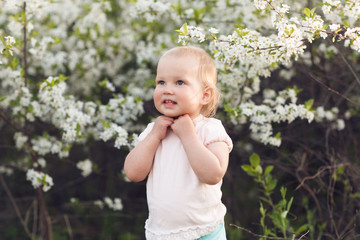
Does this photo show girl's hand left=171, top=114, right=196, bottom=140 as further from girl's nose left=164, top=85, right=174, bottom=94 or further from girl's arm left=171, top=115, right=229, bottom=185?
girl's nose left=164, top=85, right=174, bottom=94

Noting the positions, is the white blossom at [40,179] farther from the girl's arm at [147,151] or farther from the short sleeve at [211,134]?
the short sleeve at [211,134]

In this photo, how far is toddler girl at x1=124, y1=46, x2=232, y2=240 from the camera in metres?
1.97

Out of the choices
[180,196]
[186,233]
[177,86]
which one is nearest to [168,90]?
[177,86]

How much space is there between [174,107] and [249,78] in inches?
54.6

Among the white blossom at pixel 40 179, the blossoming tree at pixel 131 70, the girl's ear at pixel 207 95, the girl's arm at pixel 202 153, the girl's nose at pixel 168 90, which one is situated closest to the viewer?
the girl's arm at pixel 202 153

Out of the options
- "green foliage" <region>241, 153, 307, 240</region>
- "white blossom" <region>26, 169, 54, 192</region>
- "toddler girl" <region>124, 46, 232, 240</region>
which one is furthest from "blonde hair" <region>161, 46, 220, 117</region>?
"white blossom" <region>26, 169, 54, 192</region>

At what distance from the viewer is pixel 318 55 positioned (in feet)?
12.5

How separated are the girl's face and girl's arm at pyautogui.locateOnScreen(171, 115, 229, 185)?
60 mm

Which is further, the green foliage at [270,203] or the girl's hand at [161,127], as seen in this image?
the green foliage at [270,203]

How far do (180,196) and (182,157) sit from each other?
0.54 feet

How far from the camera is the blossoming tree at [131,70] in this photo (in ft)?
9.12

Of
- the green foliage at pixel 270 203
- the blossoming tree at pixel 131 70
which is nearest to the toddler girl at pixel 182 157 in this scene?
the blossoming tree at pixel 131 70

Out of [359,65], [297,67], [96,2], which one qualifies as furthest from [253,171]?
[96,2]

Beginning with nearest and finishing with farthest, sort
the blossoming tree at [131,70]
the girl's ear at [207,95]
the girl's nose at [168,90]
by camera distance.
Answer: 1. the girl's nose at [168,90]
2. the girl's ear at [207,95]
3. the blossoming tree at [131,70]
